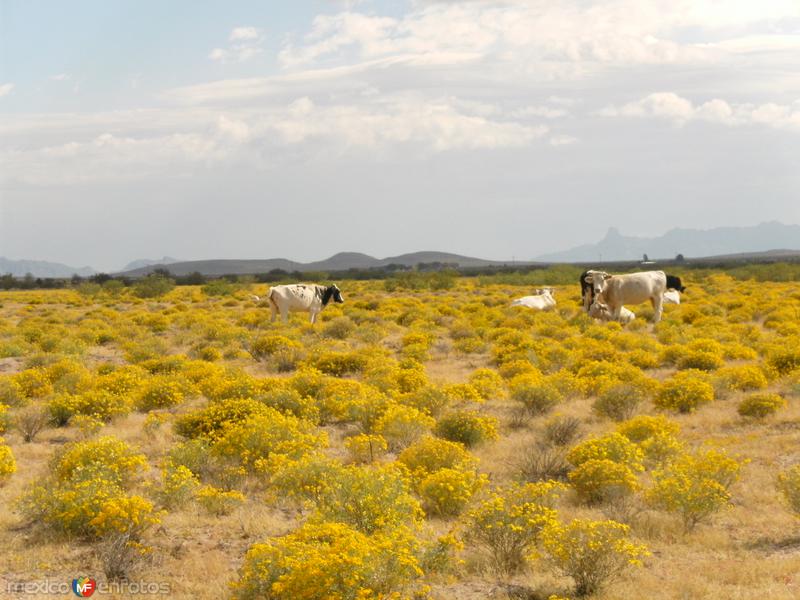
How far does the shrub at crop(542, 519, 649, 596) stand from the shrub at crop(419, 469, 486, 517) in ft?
4.92

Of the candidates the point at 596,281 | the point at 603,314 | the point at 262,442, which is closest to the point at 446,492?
the point at 262,442

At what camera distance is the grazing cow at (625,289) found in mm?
22188

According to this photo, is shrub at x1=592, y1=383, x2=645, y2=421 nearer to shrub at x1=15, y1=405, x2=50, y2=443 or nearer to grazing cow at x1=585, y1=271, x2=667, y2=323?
shrub at x1=15, y1=405, x2=50, y2=443

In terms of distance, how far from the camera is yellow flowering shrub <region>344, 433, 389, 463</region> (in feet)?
28.9

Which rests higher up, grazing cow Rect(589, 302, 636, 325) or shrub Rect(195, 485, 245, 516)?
grazing cow Rect(589, 302, 636, 325)

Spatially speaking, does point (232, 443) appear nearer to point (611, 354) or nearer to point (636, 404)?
point (636, 404)

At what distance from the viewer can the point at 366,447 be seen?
30.0 feet

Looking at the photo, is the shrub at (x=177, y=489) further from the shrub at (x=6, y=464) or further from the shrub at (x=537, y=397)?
the shrub at (x=537, y=397)

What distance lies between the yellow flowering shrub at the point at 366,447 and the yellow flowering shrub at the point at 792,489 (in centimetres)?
419

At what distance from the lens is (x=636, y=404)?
10852 millimetres

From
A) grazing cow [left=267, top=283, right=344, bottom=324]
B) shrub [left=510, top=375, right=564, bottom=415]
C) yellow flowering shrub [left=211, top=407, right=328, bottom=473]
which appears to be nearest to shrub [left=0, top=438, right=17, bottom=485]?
yellow flowering shrub [left=211, top=407, right=328, bottom=473]

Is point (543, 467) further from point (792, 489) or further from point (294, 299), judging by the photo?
point (294, 299)

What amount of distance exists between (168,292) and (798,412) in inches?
1692

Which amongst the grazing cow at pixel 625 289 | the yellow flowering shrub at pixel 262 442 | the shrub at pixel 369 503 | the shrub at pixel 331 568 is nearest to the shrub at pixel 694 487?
the shrub at pixel 369 503
